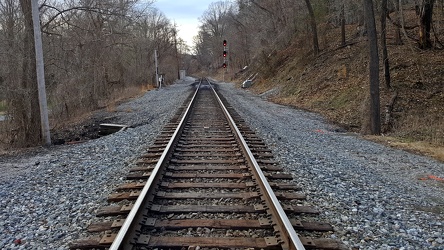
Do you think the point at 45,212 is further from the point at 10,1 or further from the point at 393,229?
the point at 10,1

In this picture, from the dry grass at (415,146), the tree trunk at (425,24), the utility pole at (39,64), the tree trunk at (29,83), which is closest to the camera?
the dry grass at (415,146)

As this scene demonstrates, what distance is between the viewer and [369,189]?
17.9ft

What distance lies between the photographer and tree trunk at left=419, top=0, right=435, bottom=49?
18422mm

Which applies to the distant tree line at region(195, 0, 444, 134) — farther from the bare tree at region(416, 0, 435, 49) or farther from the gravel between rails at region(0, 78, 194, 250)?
the gravel between rails at region(0, 78, 194, 250)

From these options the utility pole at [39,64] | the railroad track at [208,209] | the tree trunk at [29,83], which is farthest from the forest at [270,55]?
the railroad track at [208,209]

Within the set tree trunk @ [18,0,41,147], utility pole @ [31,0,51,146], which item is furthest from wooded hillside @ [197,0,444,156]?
tree trunk @ [18,0,41,147]

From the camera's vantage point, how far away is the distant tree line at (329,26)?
12.4 metres

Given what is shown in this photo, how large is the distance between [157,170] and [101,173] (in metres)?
1.24

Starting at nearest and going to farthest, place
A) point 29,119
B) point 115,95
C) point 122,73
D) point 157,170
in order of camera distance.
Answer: point 157,170
point 29,119
point 115,95
point 122,73

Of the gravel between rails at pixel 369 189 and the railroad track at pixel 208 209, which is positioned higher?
the railroad track at pixel 208 209

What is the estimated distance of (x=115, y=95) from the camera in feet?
92.2

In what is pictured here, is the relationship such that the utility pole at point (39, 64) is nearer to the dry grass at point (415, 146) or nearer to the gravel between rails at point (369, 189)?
the gravel between rails at point (369, 189)

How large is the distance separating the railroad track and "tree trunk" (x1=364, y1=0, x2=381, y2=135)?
6.49 metres

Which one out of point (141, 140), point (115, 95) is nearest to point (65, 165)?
point (141, 140)
